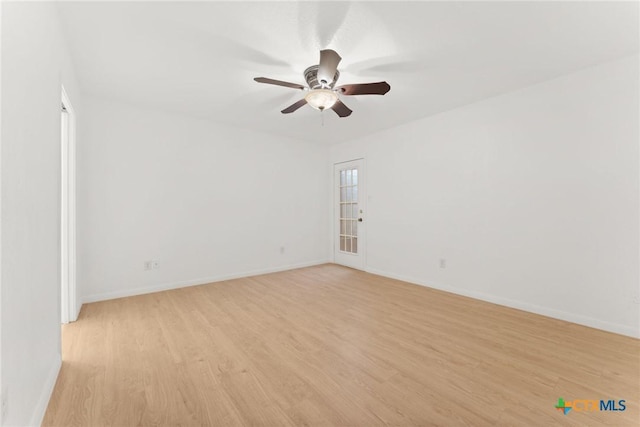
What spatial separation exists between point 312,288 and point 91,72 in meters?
3.45

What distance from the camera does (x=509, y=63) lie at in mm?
2449

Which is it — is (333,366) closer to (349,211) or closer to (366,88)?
(366,88)

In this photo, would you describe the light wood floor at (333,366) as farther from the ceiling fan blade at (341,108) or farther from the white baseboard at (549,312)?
the ceiling fan blade at (341,108)

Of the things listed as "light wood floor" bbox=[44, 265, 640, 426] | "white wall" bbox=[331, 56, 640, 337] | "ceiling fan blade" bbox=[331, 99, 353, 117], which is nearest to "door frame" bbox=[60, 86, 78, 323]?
"light wood floor" bbox=[44, 265, 640, 426]

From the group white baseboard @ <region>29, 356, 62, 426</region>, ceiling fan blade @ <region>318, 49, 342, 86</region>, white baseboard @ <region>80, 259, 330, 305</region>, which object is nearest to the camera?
white baseboard @ <region>29, 356, 62, 426</region>

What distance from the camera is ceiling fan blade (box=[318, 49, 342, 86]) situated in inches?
77.4

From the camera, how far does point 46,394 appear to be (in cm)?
151

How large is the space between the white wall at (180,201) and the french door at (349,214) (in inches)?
24.6

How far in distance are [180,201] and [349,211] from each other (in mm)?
2961

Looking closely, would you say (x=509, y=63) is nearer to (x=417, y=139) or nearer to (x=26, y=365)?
(x=417, y=139)

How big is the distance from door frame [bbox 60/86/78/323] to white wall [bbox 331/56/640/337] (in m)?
4.08

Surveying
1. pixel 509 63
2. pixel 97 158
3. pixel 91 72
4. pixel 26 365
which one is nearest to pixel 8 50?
pixel 26 365

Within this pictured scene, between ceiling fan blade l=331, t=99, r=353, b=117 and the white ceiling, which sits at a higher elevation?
the white ceiling

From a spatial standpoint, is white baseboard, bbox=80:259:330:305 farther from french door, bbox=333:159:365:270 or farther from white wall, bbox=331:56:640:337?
white wall, bbox=331:56:640:337
